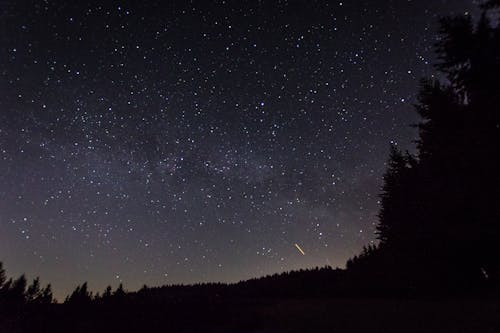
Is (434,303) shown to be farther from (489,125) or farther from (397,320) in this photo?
(489,125)

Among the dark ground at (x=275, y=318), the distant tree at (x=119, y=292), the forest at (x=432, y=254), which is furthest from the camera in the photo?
the distant tree at (x=119, y=292)

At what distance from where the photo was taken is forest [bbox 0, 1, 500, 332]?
11.3m

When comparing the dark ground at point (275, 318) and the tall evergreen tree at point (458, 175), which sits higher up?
the tall evergreen tree at point (458, 175)

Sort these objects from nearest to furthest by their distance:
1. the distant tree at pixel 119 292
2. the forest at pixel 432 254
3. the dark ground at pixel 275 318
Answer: the dark ground at pixel 275 318
the forest at pixel 432 254
the distant tree at pixel 119 292

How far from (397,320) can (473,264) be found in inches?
256

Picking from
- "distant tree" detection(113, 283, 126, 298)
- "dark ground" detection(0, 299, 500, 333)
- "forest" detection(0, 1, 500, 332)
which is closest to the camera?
"dark ground" detection(0, 299, 500, 333)

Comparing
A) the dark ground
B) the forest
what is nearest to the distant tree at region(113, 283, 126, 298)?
the forest

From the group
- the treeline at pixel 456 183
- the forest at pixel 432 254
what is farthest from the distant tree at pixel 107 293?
the treeline at pixel 456 183

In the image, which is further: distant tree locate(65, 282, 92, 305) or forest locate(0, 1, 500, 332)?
distant tree locate(65, 282, 92, 305)

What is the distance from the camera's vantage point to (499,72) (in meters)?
11.2

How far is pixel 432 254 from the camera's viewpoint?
48.4 ft

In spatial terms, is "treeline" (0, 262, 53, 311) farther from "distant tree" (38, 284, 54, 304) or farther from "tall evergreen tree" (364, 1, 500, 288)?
"tall evergreen tree" (364, 1, 500, 288)

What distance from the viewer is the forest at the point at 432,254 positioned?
11.3 m

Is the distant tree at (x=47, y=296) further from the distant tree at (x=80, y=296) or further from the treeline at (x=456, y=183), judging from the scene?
the treeline at (x=456, y=183)
